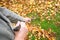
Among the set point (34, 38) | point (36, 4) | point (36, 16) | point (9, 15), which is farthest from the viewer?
point (36, 4)

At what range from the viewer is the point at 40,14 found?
22.2 ft

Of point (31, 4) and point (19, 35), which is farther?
point (31, 4)

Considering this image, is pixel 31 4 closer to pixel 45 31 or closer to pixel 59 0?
pixel 59 0

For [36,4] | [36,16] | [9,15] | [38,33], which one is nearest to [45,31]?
[38,33]

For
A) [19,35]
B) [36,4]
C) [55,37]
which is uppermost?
[19,35]

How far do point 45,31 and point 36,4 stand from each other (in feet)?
6.32

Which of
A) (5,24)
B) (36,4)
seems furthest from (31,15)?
(5,24)

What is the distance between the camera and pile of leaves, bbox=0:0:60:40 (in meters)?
5.70

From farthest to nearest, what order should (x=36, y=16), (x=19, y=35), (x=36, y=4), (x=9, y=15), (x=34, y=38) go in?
1. (x=36, y=4)
2. (x=36, y=16)
3. (x=34, y=38)
4. (x=9, y=15)
5. (x=19, y=35)

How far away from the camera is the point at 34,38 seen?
18.2ft

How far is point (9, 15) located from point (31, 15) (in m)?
3.63

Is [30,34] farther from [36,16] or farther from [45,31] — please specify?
[36,16]

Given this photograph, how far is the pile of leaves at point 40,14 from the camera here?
18.7 ft

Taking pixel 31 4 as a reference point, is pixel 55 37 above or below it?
below
